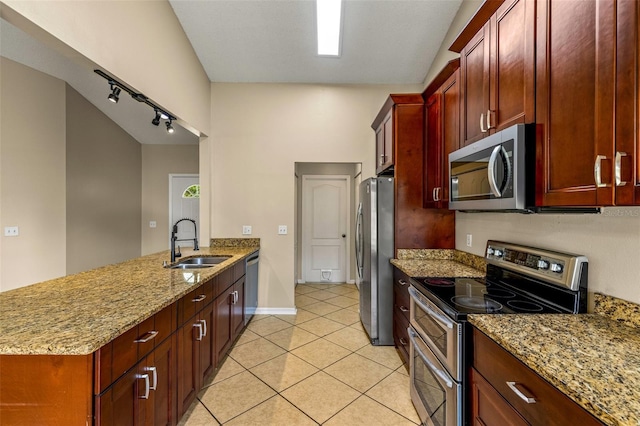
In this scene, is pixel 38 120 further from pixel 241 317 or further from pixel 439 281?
pixel 439 281

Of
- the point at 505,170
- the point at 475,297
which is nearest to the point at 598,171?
the point at 505,170

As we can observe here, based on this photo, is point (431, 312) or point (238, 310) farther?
point (238, 310)

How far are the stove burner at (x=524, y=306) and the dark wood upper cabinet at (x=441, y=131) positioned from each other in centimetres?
104

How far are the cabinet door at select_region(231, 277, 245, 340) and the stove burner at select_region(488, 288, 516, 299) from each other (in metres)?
2.14

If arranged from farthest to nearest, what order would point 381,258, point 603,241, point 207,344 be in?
1. point 381,258
2. point 207,344
3. point 603,241

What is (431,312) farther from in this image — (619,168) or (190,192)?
(190,192)

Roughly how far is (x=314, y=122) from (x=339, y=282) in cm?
298

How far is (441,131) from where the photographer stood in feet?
7.90

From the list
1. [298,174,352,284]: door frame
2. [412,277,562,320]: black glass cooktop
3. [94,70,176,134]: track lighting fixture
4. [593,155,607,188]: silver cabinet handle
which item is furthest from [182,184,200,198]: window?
[593,155,607,188]: silver cabinet handle

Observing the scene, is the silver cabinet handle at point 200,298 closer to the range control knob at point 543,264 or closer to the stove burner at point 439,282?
the stove burner at point 439,282

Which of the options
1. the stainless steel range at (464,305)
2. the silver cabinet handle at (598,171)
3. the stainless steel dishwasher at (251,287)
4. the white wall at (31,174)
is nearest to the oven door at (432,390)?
the stainless steel range at (464,305)

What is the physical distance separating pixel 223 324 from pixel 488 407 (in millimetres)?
1992

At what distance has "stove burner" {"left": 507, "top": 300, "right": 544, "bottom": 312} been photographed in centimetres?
137

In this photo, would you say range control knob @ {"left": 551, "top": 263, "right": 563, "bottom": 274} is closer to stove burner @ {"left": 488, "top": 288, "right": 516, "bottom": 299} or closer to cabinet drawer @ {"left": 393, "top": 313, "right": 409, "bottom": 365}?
stove burner @ {"left": 488, "top": 288, "right": 516, "bottom": 299}
